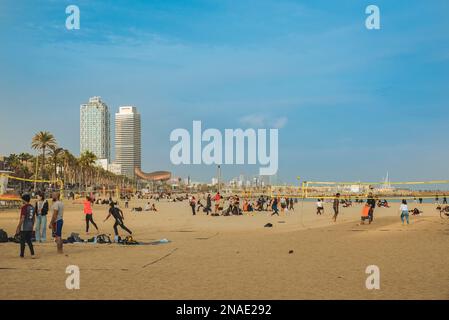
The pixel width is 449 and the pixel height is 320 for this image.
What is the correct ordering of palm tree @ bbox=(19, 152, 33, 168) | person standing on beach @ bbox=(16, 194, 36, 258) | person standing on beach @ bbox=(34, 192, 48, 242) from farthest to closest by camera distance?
palm tree @ bbox=(19, 152, 33, 168) → person standing on beach @ bbox=(34, 192, 48, 242) → person standing on beach @ bbox=(16, 194, 36, 258)

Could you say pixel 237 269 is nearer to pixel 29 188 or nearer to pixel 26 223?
pixel 26 223

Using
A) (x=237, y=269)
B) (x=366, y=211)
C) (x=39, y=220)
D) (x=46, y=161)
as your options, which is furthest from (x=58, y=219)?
(x=46, y=161)

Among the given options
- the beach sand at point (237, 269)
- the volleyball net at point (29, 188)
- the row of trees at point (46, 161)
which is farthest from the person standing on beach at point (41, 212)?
the row of trees at point (46, 161)

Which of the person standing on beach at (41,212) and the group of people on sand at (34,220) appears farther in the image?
the person standing on beach at (41,212)

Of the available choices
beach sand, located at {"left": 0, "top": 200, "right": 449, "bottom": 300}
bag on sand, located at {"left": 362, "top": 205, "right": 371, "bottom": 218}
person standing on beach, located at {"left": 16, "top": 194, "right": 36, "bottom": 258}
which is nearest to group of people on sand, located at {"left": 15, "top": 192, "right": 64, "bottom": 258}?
person standing on beach, located at {"left": 16, "top": 194, "right": 36, "bottom": 258}

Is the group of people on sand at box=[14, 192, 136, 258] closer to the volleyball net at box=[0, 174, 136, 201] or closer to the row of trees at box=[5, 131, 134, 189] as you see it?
the volleyball net at box=[0, 174, 136, 201]

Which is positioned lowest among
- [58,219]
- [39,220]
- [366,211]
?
[366,211]

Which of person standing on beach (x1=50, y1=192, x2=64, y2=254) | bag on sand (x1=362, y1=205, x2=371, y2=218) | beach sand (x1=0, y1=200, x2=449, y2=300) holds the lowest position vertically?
beach sand (x1=0, y1=200, x2=449, y2=300)

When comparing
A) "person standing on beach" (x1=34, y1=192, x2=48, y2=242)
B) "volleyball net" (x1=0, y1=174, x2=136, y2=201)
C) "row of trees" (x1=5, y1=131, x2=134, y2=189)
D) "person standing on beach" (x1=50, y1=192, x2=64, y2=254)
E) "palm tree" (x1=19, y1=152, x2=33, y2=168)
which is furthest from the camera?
"palm tree" (x1=19, y1=152, x2=33, y2=168)

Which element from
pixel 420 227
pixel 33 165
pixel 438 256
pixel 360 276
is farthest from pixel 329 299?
Answer: pixel 33 165

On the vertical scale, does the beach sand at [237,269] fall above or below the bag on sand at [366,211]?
below

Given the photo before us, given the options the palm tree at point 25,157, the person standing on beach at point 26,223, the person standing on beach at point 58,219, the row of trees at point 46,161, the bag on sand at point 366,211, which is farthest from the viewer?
the palm tree at point 25,157

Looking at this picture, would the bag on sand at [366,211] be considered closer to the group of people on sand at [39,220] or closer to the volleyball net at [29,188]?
the group of people on sand at [39,220]

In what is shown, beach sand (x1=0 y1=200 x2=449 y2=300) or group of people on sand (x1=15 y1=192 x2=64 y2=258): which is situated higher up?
group of people on sand (x1=15 y1=192 x2=64 y2=258)
